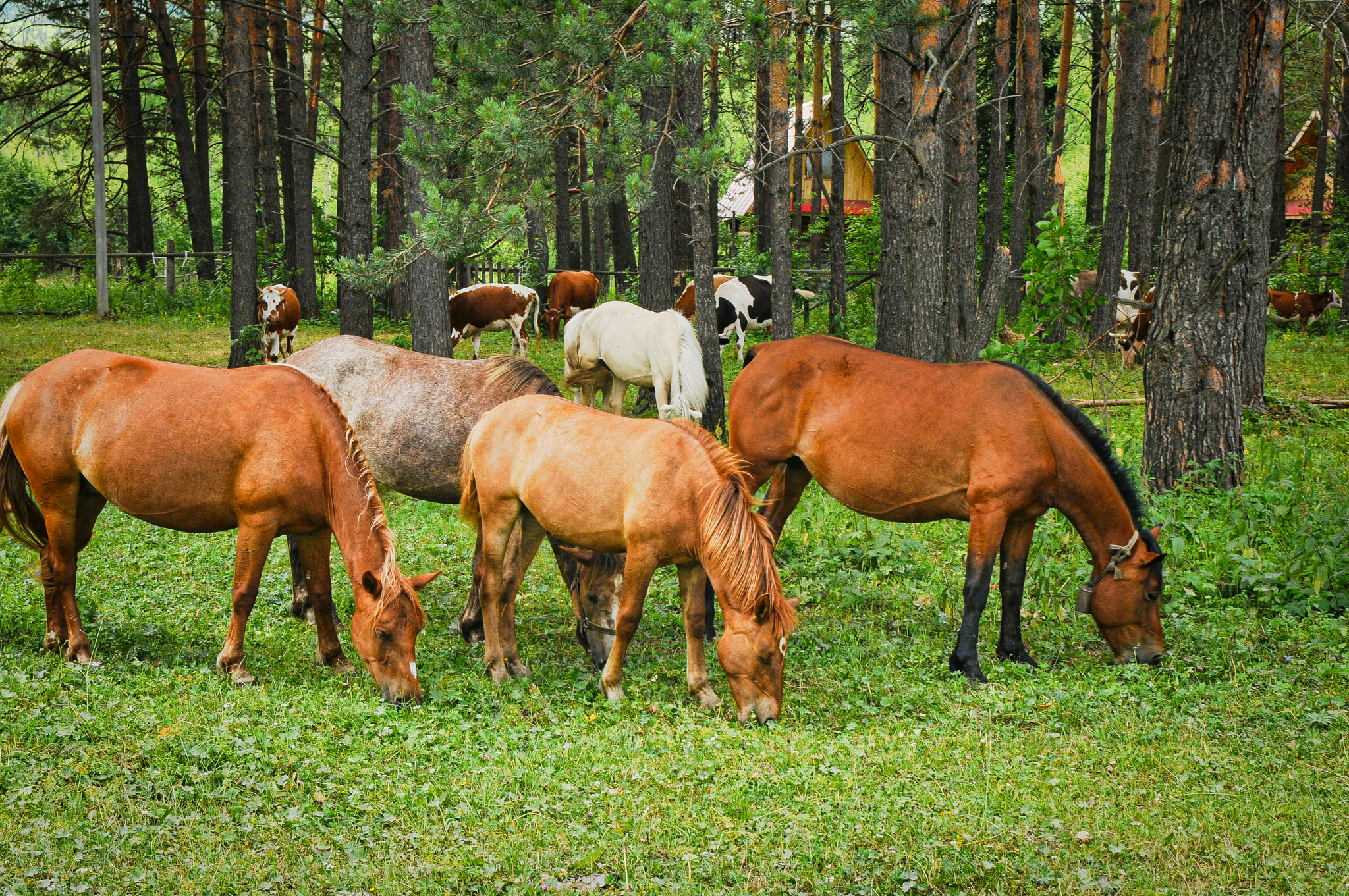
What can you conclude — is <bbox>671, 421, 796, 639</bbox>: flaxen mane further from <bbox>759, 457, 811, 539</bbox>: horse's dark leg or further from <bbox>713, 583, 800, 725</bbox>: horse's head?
<bbox>759, 457, 811, 539</bbox>: horse's dark leg

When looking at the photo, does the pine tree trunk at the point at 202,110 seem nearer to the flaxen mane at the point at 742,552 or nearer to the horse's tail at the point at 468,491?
the horse's tail at the point at 468,491

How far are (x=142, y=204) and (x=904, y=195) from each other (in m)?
22.1

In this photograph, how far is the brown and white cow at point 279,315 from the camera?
17.0 meters

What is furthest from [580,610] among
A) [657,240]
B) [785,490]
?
[657,240]

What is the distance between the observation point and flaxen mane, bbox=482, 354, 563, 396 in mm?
6941

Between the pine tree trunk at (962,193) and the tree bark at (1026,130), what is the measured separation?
1.50 m

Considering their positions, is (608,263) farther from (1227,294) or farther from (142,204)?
(1227,294)

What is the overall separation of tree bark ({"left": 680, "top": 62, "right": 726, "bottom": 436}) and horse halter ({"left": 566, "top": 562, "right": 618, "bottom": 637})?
445 centimetres

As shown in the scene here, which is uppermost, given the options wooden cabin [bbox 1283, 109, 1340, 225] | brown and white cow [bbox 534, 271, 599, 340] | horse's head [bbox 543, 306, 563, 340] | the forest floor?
wooden cabin [bbox 1283, 109, 1340, 225]

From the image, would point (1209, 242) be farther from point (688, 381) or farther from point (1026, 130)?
point (1026, 130)

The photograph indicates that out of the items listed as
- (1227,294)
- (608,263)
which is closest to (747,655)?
(1227,294)

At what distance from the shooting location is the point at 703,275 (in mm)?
11617

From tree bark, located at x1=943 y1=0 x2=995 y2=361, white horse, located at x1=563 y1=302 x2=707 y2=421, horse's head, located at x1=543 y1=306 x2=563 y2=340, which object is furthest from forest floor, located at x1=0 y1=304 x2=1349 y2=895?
horse's head, located at x1=543 y1=306 x2=563 y2=340

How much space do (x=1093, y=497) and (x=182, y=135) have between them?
84.8 feet
